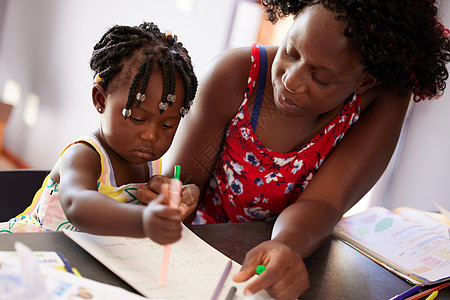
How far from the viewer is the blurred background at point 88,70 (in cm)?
278

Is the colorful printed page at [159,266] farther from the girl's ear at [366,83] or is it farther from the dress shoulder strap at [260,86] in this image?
the girl's ear at [366,83]

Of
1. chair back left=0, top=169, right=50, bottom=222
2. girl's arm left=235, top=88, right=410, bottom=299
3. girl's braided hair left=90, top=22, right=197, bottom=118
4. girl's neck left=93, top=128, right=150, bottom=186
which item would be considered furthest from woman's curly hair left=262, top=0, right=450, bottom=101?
chair back left=0, top=169, right=50, bottom=222

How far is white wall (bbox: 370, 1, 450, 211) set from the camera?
2.97 meters

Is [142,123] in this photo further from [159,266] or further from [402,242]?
[402,242]

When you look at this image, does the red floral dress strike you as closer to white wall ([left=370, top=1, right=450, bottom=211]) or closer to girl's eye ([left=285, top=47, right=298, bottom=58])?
girl's eye ([left=285, top=47, right=298, bottom=58])

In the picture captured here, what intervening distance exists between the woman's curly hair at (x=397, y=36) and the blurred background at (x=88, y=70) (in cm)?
156

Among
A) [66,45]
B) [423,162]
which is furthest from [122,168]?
[423,162]

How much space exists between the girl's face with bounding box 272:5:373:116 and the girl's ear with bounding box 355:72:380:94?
8cm

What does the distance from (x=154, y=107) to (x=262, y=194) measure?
0.46 metres

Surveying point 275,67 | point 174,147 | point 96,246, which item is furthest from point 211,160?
point 96,246

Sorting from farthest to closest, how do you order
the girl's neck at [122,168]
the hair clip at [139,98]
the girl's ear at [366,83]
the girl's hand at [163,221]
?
1. the girl's ear at [366,83]
2. the girl's neck at [122,168]
3. the hair clip at [139,98]
4. the girl's hand at [163,221]

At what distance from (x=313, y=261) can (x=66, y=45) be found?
2334mm

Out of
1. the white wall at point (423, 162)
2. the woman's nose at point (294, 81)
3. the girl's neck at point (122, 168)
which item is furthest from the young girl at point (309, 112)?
the white wall at point (423, 162)

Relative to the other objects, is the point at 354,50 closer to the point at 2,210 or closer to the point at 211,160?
the point at 211,160
